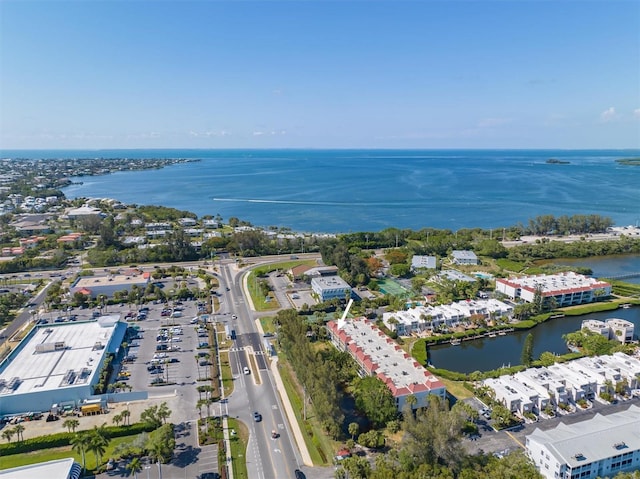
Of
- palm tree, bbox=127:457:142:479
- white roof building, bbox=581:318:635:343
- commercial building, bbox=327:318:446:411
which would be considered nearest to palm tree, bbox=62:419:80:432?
palm tree, bbox=127:457:142:479

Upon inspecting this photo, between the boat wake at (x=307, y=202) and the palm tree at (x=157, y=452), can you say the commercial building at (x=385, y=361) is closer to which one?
the palm tree at (x=157, y=452)

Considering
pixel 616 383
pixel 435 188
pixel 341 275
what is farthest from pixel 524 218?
pixel 616 383

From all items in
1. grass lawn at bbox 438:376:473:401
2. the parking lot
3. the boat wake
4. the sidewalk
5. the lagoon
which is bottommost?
the lagoon

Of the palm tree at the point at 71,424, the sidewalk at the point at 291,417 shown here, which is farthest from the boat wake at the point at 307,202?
the palm tree at the point at 71,424

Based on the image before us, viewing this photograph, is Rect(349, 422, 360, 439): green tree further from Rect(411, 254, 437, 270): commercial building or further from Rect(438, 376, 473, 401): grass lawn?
Rect(411, 254, 437, 270): commercial building

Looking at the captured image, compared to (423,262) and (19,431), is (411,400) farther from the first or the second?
(423,262)

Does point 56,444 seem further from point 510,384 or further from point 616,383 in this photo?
point 616,383
